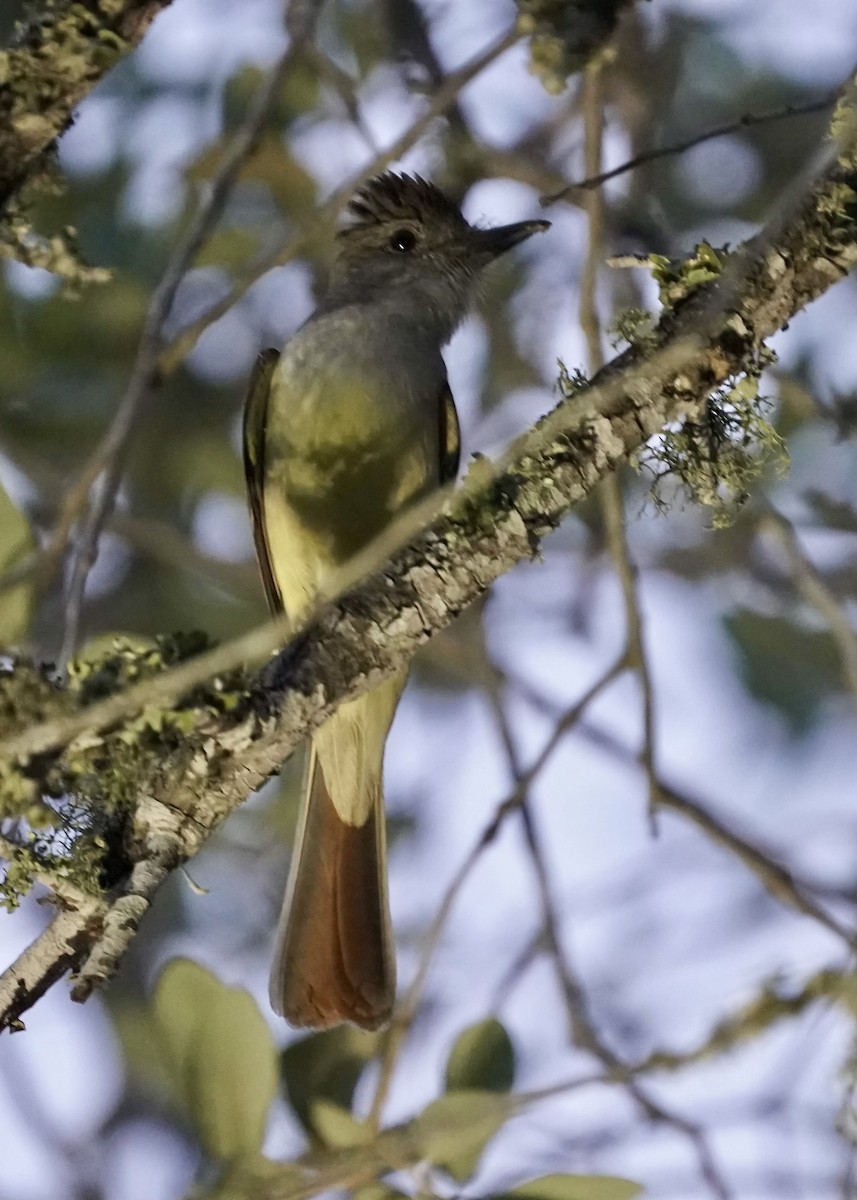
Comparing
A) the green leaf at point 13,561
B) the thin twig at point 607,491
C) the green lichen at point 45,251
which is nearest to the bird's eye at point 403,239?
the thin twig at point 607,491

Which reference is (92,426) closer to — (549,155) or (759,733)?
(549,155)

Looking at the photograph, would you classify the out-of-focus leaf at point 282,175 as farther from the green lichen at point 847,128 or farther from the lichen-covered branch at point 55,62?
the green lichen at point 847,128

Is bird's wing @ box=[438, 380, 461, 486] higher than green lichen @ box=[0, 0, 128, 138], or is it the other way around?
bird's wing @ box=[438, 380, 461, 486]

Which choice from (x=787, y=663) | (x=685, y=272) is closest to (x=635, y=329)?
(x=685, y=272)

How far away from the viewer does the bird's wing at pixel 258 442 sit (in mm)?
3676

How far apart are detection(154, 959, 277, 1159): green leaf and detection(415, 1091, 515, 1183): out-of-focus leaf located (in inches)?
12.2

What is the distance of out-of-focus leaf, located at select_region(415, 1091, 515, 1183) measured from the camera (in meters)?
2.58

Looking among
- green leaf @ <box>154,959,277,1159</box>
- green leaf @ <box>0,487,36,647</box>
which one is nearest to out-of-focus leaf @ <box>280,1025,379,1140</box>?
Result: green leaf @ <box>154,959,277,1159</box>

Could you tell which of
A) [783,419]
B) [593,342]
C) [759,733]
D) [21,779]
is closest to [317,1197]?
[21,779]

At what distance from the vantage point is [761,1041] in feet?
7.82

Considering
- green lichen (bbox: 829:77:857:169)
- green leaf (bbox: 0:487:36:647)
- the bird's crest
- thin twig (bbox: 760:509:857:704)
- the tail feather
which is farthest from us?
the bird's crest

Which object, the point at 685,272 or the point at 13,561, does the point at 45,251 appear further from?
the point at 685,272

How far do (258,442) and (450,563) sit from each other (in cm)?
161

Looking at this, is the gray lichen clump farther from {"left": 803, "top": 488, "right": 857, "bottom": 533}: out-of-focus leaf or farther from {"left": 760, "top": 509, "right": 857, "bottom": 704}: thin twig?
{"left": 803, "top": 488, "right": 857, "bottom": 533}: out-of-focus leaf
